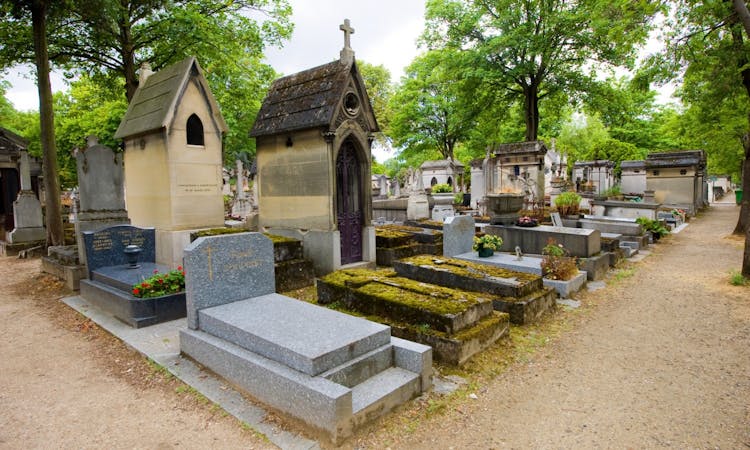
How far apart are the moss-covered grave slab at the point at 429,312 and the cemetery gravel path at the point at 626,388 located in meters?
0.55

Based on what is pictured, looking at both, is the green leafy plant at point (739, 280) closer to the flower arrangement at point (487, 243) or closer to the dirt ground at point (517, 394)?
the dirt ground at point (517, 394)

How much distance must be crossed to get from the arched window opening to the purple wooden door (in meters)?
3.26

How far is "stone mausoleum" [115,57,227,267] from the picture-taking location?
8.73 metres

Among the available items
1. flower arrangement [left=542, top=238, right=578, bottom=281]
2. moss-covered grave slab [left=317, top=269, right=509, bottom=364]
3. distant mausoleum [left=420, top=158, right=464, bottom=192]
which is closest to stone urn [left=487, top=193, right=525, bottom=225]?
flower arrangement [left=542, top=238, right=578, bottom=281]

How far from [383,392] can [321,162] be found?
5.79 meters

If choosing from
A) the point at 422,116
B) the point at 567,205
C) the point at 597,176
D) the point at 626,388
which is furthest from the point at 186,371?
the point at 422,116

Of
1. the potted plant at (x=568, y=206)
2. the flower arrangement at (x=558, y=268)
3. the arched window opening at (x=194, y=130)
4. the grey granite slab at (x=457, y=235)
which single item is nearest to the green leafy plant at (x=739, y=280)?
the flower arrangement at (x=558, y=268)

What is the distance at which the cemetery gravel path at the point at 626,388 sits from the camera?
3.53m

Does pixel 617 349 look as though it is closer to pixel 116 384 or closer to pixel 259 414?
pixel 259 414

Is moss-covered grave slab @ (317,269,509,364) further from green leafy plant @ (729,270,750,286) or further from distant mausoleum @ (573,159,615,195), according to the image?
distant mausoleum @ (573,159,615,195)

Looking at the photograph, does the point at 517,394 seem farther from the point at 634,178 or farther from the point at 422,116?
the point at 422,116

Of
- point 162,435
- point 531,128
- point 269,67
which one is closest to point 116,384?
point 162,435

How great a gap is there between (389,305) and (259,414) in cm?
216

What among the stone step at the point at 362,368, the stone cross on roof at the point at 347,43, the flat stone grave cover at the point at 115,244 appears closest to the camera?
the stone step at the point at 362,368
